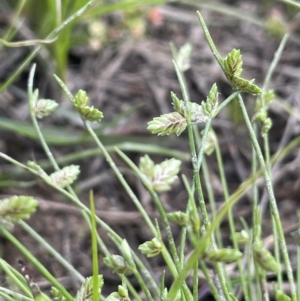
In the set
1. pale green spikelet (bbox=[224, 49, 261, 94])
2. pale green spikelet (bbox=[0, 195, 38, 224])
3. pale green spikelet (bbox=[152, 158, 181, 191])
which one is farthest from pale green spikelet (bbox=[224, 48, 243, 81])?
pale green spikelet (bbox=[0, 195, 38, 224])

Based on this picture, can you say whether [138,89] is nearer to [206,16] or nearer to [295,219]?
[206,16]

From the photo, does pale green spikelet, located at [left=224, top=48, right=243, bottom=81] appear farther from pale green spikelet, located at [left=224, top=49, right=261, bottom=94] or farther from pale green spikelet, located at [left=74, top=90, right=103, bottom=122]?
pale green spikelet, located at [left=74, top=90, right=103, bottom=122]

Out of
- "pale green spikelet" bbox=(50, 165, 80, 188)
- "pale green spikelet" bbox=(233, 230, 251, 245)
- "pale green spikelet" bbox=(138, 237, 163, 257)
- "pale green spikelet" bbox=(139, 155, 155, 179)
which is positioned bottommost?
"pale green spikelet" bbox=(233, 230, 251, 245)

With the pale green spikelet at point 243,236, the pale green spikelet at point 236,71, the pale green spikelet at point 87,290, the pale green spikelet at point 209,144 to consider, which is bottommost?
the pale green spikelet at point 87,290

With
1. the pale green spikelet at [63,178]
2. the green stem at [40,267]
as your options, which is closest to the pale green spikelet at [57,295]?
the green stem at [40,267]

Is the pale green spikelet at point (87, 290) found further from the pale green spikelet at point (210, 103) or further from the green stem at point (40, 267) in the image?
the pale green spikelet at point (210, 103)

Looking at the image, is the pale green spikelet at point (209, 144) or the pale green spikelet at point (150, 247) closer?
the pale green spikelet at point (150, 247)

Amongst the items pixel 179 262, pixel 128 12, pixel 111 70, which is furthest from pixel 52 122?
pixel 179 262

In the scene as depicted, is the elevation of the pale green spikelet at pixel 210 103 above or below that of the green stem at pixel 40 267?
above
